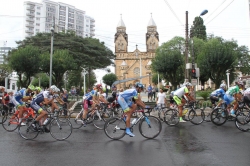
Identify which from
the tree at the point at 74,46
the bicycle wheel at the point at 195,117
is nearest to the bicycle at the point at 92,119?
the bicycle wheel at the point at 195,117

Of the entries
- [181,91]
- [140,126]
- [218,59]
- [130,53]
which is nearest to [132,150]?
[140,126]

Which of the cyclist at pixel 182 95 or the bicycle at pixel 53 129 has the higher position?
the cyclist at pixel 182 95

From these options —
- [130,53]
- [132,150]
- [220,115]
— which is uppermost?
[130,53]

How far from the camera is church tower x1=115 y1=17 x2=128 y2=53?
99.4 m

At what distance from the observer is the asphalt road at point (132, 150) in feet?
19.2

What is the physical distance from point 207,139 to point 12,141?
6.53 metres

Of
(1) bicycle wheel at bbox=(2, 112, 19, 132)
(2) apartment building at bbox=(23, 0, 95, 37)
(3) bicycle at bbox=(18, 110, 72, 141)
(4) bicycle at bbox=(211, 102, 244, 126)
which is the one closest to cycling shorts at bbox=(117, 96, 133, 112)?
(3) bicycle at bbox=(18, 110, 72, 141)

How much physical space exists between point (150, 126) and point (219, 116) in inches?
177

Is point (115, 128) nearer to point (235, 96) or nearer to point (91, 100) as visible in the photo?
point (91, 100)

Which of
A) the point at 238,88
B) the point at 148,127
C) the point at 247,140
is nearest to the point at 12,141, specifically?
the point at 148,127

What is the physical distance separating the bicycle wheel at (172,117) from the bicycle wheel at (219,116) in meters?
1.60

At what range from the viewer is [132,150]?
6.94m

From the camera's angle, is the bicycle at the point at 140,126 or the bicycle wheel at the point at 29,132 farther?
the bicycle wheel at the point at 29,132

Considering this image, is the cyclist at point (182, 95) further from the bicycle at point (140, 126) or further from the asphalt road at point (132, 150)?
the bicycle at point (140, 126)
